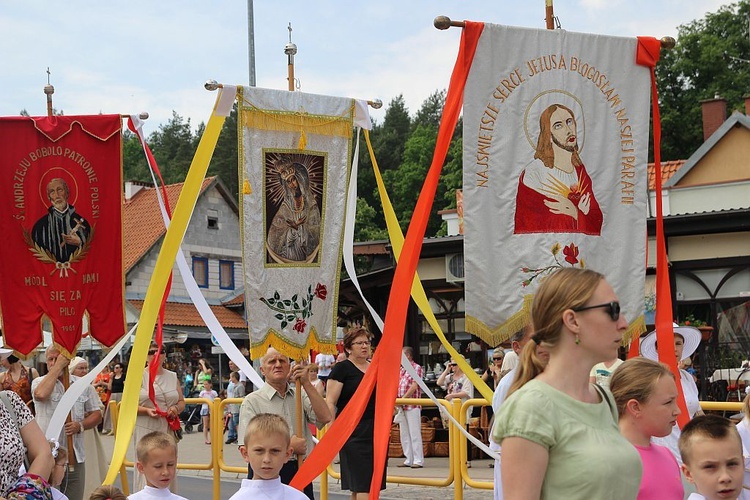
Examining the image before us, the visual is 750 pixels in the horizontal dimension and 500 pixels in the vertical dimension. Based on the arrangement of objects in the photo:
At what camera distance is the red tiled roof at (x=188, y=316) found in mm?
43344

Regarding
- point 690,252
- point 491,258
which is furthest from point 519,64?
point 690,252

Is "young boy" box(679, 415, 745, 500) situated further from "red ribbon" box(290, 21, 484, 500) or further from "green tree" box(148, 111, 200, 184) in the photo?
"green tree" box(148, 111, 200, 184)

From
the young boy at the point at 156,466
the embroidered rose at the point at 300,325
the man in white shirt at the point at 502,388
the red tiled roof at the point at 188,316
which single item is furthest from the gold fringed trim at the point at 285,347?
the red tiled roof at the point at 188,316

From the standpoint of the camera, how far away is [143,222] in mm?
48969

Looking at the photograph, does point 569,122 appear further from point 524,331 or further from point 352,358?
point 352,358

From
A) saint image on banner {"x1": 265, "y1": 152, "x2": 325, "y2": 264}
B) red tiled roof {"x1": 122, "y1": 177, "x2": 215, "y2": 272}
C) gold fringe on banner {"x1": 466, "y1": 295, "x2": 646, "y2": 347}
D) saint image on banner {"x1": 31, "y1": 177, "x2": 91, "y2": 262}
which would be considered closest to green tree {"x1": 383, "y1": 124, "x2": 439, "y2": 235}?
red tiled roof {"x1": 122, "y1": 177, "x2": 215, "y2": 272}

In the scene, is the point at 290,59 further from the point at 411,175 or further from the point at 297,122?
the point at 411,175

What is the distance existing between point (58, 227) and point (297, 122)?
2.68 m

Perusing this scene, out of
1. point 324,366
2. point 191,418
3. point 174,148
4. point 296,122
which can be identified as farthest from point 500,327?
point 174,148

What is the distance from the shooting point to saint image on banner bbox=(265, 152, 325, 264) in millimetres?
8523

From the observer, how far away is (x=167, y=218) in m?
9.48

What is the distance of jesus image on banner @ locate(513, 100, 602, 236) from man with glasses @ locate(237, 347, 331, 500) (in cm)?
198

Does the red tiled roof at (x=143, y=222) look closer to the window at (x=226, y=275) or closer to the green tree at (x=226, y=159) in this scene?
the window at (x=226, y=275)

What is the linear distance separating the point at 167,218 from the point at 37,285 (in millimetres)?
1427
